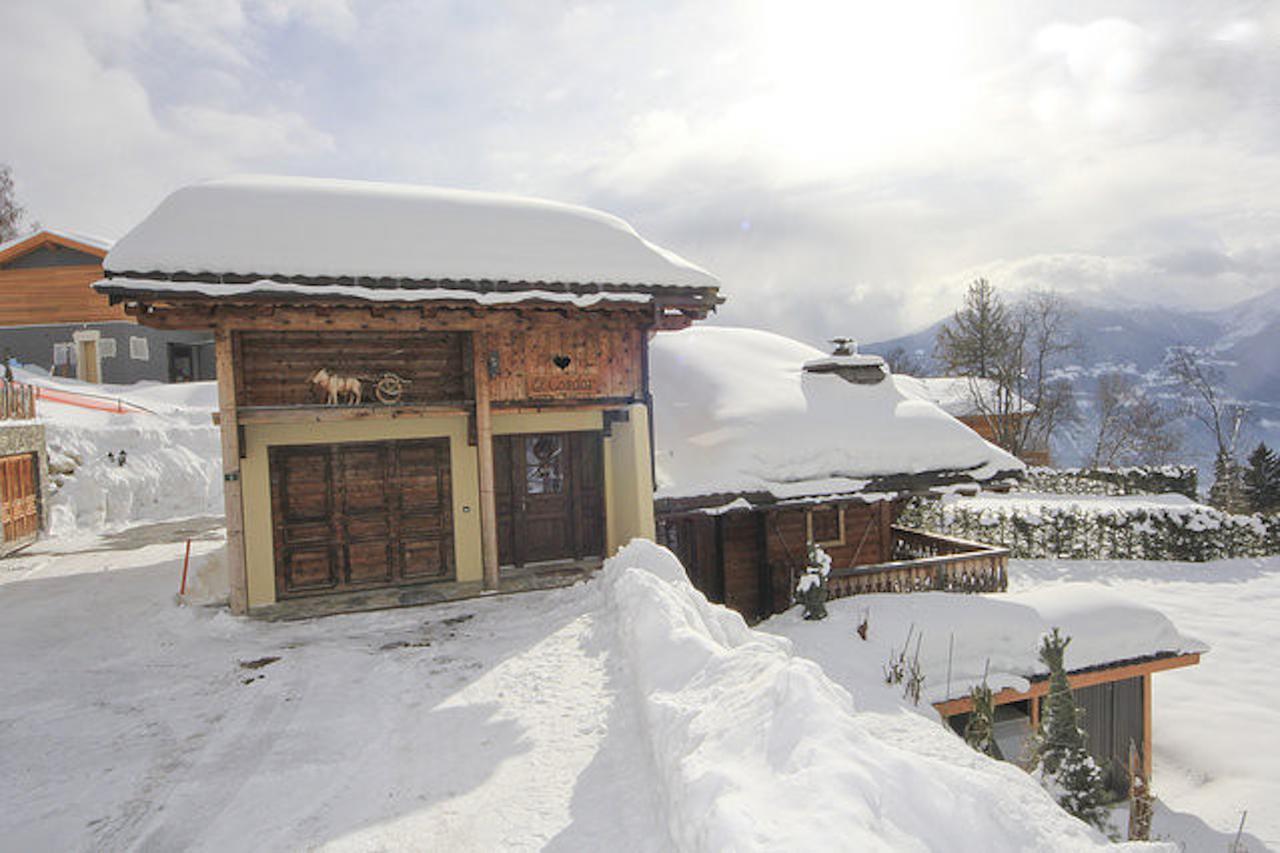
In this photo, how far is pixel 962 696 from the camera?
10.3m

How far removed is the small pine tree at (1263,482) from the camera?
25922 mm

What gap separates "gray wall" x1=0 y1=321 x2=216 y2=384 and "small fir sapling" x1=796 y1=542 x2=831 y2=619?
91.4ft

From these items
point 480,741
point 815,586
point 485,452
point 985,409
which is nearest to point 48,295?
point 485,452

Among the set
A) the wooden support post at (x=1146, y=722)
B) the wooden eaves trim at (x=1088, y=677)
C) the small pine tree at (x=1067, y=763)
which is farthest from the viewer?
the wooden support post at (x=1146, y=722)

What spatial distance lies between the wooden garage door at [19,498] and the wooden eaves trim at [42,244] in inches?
503

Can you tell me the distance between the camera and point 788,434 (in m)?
13.3

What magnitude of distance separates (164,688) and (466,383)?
17.4 ft

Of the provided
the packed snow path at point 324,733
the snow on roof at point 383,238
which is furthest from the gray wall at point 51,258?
the packed snow path at point 324,733

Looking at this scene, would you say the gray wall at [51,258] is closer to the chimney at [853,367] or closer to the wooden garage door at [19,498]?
the wooden garage door at [19,498]

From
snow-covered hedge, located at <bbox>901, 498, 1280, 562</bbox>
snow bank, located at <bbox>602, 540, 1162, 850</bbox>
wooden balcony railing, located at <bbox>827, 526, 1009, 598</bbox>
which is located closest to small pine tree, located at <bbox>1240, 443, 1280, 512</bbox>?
snow-covered hedge, located at <bbox>901, 498, 1280, 562</bbox>

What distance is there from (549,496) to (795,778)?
904 cm

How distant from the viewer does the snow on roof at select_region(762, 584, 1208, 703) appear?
1063 centimetres

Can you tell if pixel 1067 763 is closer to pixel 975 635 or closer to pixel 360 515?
pixel 975 635

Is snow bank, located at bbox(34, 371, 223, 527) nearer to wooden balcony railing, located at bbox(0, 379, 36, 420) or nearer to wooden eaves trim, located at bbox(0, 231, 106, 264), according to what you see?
wooden balcony railing, located at bbox(0, 379, 36, 420)
